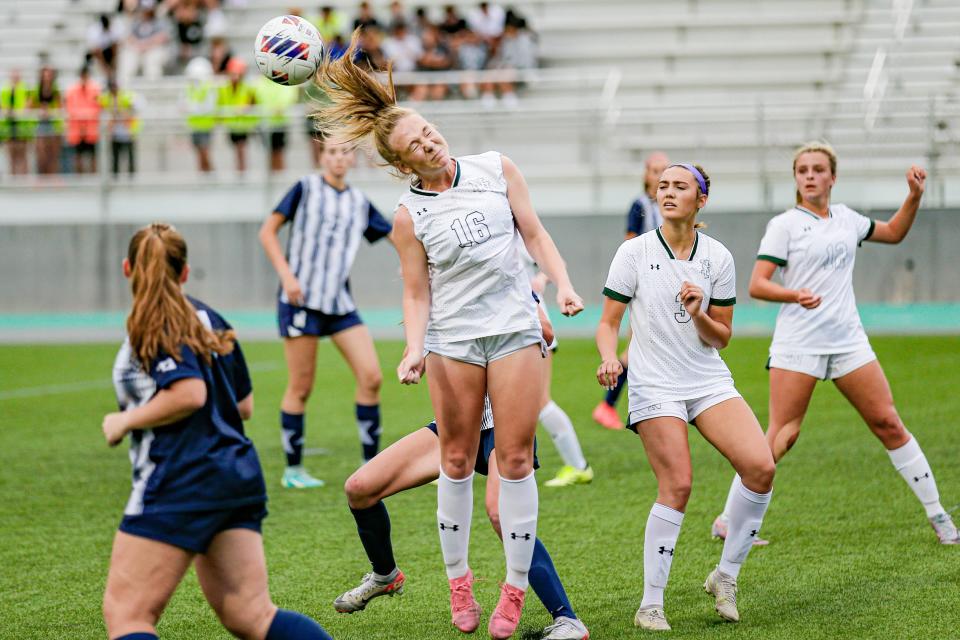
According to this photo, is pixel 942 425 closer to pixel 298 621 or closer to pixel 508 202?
pixel 508 202

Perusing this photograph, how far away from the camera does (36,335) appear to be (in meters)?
18.8

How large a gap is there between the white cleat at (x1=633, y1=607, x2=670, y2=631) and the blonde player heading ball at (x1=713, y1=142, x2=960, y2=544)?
1382mm

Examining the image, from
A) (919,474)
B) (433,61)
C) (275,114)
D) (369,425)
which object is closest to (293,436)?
(369,425)

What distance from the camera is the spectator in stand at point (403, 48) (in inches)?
861

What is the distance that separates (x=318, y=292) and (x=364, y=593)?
324 centimetres

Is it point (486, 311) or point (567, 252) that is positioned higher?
point (486, 311)

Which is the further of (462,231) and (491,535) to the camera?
(491,535)

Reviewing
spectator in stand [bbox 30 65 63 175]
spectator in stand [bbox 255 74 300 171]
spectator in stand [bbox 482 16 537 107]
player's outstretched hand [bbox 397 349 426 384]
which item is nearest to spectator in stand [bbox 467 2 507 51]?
spectator in stand [bbox 482 16 537 107]

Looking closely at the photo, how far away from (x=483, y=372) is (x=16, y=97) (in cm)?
1789

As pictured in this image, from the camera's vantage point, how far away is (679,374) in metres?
5.20

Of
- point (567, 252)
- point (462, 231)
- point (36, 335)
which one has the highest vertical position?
point (462, 231)

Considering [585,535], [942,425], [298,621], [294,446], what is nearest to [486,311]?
[298,621]

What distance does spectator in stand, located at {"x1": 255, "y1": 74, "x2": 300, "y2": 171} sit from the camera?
1952 cm

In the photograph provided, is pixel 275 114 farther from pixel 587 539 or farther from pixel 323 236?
pixel 587 539
